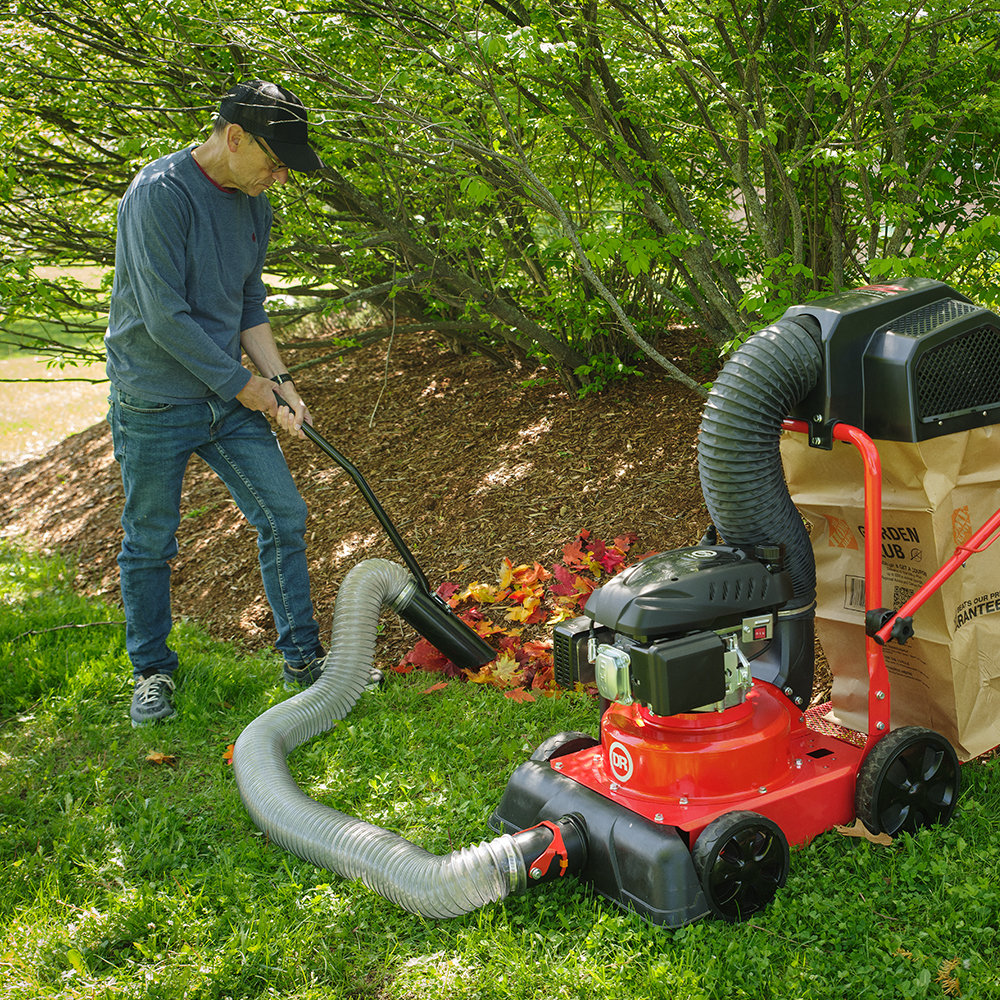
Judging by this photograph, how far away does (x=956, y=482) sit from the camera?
7.47ft

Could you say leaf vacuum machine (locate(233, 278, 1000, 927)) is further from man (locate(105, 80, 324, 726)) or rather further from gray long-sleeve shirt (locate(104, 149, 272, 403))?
gray long-sleeve shirt (locate(104, 149, 272, 403))

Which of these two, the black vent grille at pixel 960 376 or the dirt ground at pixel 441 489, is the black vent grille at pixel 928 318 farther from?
the dirt ground at pixel 441 489

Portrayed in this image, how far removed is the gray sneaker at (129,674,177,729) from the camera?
325cm

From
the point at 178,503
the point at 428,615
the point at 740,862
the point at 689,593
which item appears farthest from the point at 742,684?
the point at 178,503

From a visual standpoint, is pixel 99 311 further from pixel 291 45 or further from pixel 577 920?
pixel 577 920

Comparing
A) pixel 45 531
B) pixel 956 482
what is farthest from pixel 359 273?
pixel 956 482

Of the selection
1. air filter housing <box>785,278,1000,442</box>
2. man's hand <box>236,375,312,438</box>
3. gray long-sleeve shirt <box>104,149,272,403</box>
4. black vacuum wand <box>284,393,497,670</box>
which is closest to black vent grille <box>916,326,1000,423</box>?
air filter housing <box>785,278,1000,442</box>

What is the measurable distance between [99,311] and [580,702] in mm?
3783

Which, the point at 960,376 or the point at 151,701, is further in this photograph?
the point at 151,701

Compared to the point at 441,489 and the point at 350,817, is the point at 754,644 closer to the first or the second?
the point at 350,817

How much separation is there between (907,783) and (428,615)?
1.64m

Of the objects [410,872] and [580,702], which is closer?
[410,872]

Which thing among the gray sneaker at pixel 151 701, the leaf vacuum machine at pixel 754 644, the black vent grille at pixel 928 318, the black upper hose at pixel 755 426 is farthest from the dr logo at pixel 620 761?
the gray sneaker at pixel 151 701

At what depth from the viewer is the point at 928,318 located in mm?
2201
